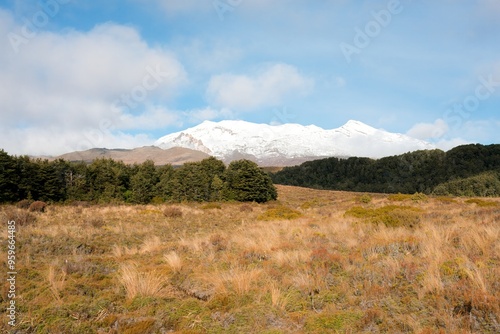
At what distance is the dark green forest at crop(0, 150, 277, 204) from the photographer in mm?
38281

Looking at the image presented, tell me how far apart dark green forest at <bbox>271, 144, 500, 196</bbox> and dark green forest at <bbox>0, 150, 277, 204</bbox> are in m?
72.4

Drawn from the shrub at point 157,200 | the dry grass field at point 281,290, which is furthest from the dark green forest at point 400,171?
the dry grass field at point 281,290

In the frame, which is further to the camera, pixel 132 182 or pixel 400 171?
pixel 400 171

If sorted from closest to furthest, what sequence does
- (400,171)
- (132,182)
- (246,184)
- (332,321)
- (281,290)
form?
(332,321)
(281,290)
(132,182)
(246,184)
(400,171)

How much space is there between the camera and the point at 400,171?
387ft

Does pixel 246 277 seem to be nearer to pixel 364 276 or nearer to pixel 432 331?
pixel 364 276

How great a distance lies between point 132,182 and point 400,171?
106 meters

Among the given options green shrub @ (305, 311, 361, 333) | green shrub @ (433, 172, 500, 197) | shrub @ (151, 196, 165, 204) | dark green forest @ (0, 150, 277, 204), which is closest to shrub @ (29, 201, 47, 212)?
dark green forest @ (0, 150, 277, 204)

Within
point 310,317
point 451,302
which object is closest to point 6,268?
point 310,317

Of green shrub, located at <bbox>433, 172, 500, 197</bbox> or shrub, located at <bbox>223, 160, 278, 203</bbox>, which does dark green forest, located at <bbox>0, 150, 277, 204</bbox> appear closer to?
shrub, located at <bbox>223, 160, 278, 203</bbox>

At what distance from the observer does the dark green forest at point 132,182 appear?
38.3m

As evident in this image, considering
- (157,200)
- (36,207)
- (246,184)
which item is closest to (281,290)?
(36,207)

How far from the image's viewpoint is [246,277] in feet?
20.6

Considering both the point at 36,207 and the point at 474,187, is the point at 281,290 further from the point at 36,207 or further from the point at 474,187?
the point at 474,187
